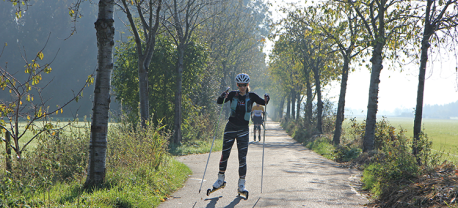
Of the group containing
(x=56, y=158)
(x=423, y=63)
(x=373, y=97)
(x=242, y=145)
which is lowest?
(x=56, y=158)

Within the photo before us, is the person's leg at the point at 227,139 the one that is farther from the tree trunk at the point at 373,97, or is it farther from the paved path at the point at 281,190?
the tree trunk at the point at 373,97

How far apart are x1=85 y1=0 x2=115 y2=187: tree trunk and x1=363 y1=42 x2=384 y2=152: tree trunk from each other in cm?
1013

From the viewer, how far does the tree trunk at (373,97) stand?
515 inches

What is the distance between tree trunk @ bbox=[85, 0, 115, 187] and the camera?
6031mm

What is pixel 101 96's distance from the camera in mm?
6082

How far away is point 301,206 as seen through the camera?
5.96 meters

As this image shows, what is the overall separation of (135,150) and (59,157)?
153 cm

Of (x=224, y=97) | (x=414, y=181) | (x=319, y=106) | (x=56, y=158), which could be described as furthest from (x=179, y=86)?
(x=319, y=106)

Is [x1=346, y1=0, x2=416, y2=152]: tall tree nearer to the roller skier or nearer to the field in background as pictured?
the field in background

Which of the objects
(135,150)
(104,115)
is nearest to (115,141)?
(135,150)

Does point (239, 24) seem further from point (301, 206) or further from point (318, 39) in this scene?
point (301, 206)

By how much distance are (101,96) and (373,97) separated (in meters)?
10.6

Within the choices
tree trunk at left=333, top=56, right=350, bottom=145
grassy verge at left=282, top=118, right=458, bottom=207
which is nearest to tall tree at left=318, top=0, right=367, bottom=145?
tree trunk at left=333, top=56, right=350, bottom=145

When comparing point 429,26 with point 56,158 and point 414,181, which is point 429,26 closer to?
point 414,181
